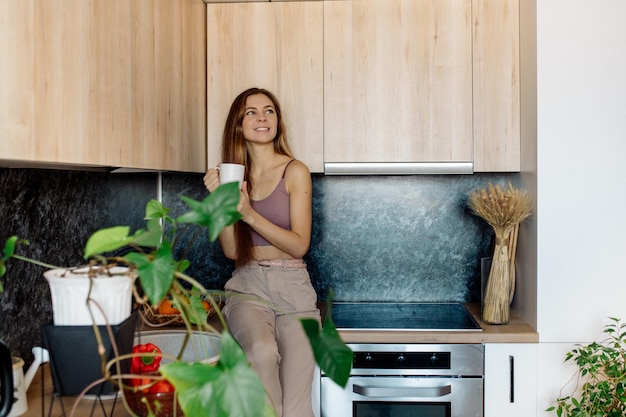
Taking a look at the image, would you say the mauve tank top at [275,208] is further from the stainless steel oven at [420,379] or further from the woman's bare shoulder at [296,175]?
the stainless steel oven at [420,379]

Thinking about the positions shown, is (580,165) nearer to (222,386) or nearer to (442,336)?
(442,336)

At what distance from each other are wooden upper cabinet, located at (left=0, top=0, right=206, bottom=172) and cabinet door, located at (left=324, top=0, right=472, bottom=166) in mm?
610

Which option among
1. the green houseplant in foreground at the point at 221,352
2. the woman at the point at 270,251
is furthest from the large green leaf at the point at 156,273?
the woman at the point at 270,251

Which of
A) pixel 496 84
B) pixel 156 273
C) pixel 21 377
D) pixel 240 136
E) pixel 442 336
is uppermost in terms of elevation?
pixel 496 84

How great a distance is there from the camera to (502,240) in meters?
2.64

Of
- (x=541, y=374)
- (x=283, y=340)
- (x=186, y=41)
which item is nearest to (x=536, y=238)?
(x=541, y=374)

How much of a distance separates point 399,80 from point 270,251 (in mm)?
889

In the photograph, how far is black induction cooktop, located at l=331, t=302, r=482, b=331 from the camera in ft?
8.52

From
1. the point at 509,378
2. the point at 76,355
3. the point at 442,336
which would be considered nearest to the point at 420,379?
the point at 442,336

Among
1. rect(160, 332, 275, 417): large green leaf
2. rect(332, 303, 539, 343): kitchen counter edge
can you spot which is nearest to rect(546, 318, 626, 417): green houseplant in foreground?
rect(332, 303, 539, 343): kitchen counter edge

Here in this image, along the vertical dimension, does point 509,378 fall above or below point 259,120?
below

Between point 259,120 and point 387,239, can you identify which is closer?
point 259,120

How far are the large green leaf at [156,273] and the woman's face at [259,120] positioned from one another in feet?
5.74

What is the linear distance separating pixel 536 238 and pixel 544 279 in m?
0.15
